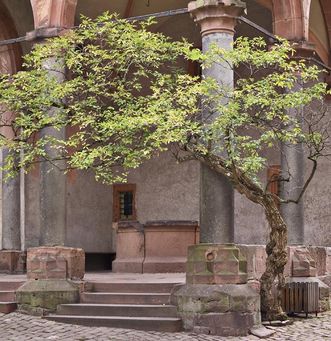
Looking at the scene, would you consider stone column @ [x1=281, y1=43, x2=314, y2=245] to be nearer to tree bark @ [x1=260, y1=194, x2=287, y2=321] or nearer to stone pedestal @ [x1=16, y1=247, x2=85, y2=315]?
tree bark @ [x1=260, y1=194, x2=287, y2=321]

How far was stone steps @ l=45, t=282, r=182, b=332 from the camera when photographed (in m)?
10.4

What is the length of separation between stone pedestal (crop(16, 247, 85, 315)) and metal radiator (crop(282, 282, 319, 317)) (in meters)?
3.00

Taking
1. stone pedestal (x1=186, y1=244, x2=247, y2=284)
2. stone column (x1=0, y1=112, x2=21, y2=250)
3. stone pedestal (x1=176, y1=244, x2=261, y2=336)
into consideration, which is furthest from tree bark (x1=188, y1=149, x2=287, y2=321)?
stone column (x1=0, y1=112, x2=21, y2=250)

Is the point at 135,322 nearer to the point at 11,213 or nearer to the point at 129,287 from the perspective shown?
the point at 129,287

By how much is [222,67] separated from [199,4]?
905 millimetres

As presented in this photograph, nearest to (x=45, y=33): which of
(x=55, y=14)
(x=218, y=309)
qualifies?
(x=55, y=14)

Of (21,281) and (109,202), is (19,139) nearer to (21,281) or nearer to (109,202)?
(21,281)

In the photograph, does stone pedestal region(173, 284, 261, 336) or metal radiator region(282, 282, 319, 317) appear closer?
stone pedestal region(173, 284, 261, 336)

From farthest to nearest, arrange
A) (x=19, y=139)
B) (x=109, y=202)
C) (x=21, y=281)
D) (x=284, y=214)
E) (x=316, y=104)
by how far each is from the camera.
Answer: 1. (x=109, y=202)
2. (x=316, y=104)
3. (x=284, y=214)
4. (x=21, y=281)
5. (x=19, y=139)

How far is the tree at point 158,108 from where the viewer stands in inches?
407

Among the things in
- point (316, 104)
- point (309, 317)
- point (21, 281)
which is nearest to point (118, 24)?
point (21, 281)

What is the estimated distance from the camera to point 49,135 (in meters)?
11.7

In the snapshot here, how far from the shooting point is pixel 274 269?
11.2 metres

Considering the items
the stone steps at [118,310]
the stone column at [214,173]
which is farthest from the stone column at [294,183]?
the stone steps at [118,310]
